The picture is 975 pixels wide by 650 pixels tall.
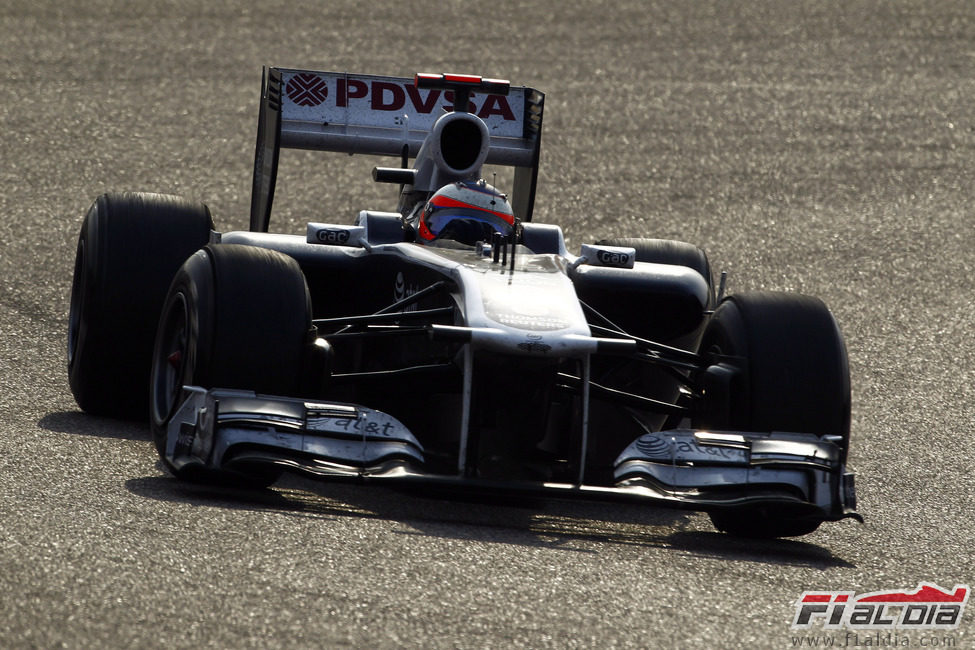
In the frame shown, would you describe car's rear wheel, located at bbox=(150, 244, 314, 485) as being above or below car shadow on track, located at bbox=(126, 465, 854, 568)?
above

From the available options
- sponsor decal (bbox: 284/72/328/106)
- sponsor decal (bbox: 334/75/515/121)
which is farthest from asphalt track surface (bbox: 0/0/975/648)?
sponsor decal (bbox: 334/75/515/121)

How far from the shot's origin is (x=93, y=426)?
7.68 metres

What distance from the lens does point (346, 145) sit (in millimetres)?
9719

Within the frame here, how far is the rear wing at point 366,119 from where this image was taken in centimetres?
952

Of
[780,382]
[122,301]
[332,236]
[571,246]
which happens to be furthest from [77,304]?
[571,246]

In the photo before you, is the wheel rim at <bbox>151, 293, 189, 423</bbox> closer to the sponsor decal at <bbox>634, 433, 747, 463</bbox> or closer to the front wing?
the front wing

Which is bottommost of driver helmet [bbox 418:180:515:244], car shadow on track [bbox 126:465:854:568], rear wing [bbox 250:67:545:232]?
car shadow on track [bbox 126:465:854:568]

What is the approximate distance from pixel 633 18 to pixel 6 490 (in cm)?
1589

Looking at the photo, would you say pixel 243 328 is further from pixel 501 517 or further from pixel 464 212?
pixel 464 212

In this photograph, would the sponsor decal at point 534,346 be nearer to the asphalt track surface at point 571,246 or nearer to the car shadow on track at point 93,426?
the asphalt track surface at point 571,246

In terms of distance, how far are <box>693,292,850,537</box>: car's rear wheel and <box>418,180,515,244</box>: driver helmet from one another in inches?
58.0

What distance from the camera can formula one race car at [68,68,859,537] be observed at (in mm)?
6199

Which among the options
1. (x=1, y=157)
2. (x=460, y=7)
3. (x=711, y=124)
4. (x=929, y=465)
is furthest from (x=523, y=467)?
(x=460, y=7)

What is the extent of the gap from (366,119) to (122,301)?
2.41 metres
